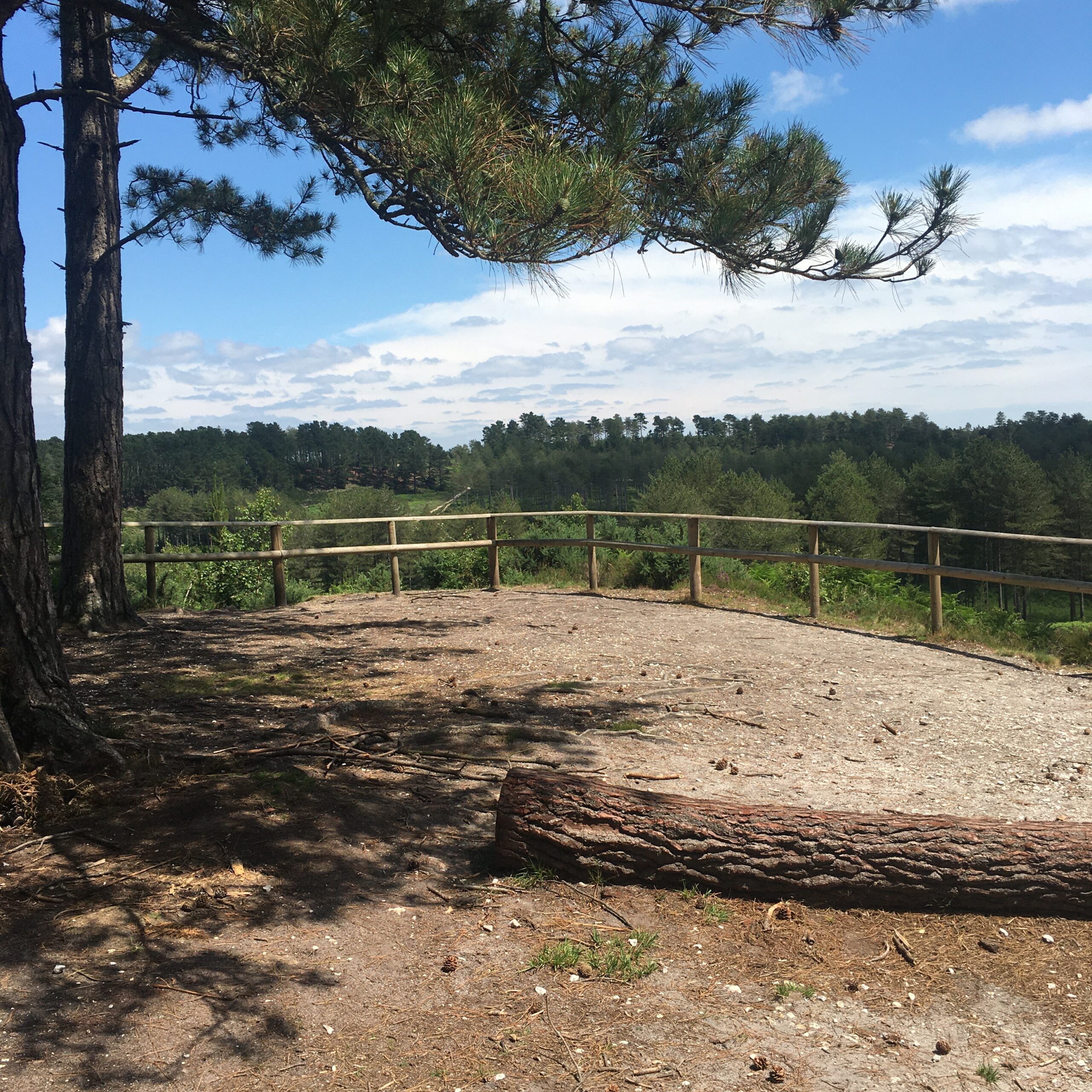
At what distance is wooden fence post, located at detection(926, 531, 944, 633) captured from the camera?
8.19m

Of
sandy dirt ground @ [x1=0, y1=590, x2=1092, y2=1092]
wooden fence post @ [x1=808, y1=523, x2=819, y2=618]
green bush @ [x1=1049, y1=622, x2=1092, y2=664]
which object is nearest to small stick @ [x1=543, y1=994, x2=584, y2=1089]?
sandy dirt ground @ [x1=0, y1=590, x2=1092, y2=1092]

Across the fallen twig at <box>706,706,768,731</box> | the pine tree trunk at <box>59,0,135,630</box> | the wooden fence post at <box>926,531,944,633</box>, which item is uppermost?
the pine tree trunk at <box>59,0,135,630</box>

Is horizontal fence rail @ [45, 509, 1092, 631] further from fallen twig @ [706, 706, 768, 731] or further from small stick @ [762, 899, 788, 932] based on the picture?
small stick @ [762, 899, 788, 932]

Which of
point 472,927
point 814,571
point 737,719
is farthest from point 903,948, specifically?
point 814,571

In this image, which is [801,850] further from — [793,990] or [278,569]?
[278,569]

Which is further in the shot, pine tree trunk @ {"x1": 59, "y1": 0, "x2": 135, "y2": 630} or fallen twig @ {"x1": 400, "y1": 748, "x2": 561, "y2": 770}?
pine tree trunk @ {"x1": 59, "y1": 0, "x2": 135, "y2": 630}

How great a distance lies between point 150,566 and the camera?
988 centimetres

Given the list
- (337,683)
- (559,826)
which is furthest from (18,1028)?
(337,683)

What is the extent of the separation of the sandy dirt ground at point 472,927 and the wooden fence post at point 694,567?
14.2 ft

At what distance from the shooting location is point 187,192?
34.7 ft

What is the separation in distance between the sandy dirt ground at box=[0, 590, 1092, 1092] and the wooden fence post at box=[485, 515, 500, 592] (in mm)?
5536

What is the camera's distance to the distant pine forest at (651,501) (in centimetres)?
1252

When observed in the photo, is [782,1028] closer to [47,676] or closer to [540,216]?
[47,676]

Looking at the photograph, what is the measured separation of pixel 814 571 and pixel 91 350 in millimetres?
7413
